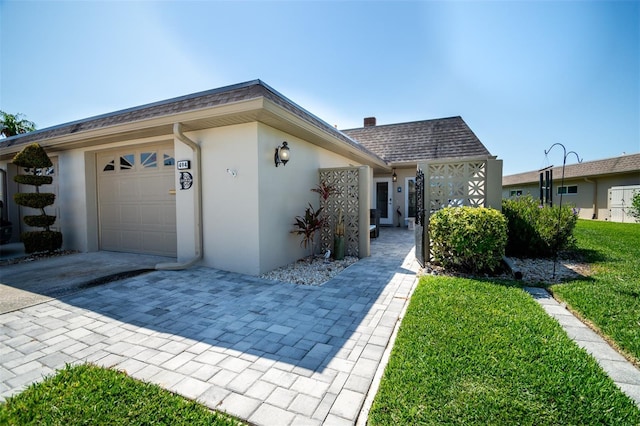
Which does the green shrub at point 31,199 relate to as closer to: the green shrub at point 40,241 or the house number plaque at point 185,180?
the green shrub at point 40,241

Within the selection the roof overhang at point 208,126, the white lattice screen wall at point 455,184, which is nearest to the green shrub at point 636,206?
the white lattice screen wall at point 455,184

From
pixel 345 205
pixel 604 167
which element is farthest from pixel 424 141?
pixel 604 167

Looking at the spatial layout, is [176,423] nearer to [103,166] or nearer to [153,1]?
[153,1]

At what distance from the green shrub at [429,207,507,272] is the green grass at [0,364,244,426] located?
4760 millimetres

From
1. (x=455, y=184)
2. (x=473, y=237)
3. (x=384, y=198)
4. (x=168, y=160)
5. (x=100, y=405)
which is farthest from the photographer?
(x=384, y=198)

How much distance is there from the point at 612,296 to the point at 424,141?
10736mm

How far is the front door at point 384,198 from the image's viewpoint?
45.4 feet

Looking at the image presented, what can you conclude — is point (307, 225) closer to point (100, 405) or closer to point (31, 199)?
point (100, 405)

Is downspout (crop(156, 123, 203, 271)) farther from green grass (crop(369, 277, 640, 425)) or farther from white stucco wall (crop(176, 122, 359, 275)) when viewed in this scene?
green grass (crop(369, 277, 640, 425))

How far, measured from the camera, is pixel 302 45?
7.52m

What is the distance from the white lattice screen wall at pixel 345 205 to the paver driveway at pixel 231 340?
2321 millimetres

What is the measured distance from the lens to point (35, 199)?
7379 mm

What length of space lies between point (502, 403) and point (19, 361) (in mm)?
4136

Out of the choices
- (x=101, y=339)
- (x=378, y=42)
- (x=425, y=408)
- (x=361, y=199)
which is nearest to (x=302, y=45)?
(x=378, y=42)
